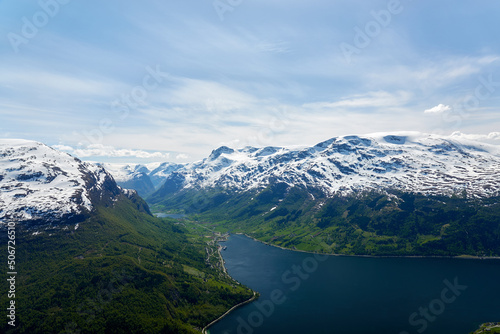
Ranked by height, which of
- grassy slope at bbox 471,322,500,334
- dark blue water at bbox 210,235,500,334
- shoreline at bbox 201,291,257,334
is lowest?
shoreline at bbox 201,291,257,334

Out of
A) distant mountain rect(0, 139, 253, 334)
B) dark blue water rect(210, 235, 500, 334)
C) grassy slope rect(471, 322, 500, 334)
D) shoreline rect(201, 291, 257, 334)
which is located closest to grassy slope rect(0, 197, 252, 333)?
distant mountain rect(0, 139, 253, 334)

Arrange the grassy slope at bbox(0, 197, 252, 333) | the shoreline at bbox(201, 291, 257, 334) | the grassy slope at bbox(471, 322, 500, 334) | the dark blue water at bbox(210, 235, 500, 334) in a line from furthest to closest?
the shoreline at bbox(201, 291, 257, 334)
the dark blue water at bbox(210, 235, 500, 334)
the grassy slope at bbox(0, 197, 252, 333)
the grassy slope at bbox(471, 322, 500, 334)

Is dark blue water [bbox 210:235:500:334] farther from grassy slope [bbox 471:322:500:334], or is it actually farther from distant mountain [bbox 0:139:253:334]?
distant mountain [bbox 0:139:253:334]

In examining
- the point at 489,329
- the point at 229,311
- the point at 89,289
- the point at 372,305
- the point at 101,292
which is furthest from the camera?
the point at 229,311

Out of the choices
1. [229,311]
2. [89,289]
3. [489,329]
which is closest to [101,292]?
[89,289]

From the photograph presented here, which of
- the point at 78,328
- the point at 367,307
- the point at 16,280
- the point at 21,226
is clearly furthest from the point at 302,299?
the point at 21,226

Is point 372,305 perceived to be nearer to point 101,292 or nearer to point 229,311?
point 229,311

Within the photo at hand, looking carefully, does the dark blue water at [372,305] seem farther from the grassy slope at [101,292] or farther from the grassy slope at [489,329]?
the grassy slope at [101,292]

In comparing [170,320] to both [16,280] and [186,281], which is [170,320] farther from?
[16,280]

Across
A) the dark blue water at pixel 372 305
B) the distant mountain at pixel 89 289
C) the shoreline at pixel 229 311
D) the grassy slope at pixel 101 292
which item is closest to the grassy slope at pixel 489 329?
the dark blue water at pixel 372 305

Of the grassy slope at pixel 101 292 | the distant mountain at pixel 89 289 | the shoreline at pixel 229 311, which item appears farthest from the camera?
the shoreline at pixel 229 311
